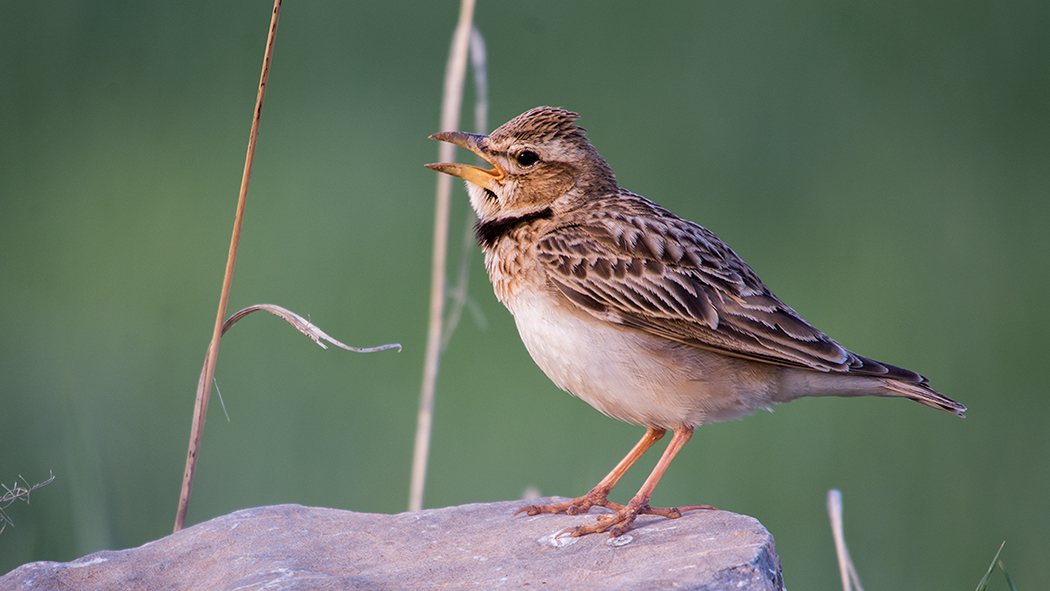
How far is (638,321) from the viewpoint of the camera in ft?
14.4

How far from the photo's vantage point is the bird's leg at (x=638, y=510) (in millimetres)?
4090

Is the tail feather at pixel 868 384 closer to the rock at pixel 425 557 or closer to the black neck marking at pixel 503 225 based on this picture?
the rock at pixel 425 557

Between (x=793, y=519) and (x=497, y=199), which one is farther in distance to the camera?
(x=793, y=519)

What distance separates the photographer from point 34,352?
7516 mm

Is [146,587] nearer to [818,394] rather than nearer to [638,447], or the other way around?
[638,447]

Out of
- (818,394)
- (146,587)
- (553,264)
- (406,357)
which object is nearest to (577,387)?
(553,264)

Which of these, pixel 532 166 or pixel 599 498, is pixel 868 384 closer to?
pixel 599 498

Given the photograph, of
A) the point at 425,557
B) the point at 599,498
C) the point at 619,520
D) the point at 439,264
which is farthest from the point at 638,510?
the point at 439,264

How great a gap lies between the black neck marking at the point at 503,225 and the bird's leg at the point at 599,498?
1134 mm

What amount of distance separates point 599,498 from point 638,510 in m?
0.42

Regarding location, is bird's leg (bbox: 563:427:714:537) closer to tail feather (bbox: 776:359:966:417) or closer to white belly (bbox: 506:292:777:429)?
white belly (bbox: 506:292:777:429)

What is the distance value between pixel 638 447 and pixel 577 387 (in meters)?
0.67

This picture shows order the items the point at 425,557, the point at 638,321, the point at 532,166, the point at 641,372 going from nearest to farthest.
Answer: the point at 425,557 → the point at 641,372 → the point at 638,321 → the point at 532,166

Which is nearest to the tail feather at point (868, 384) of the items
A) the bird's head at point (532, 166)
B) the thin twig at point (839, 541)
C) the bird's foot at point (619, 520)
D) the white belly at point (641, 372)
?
the white belly at point (641, 372)
